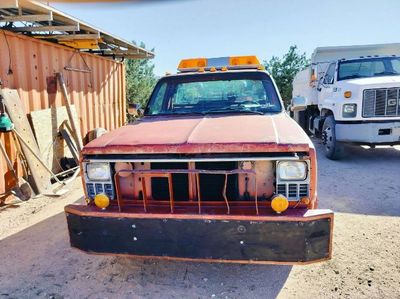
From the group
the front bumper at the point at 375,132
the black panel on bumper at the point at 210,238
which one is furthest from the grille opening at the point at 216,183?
the front bumper at the point at 375,132

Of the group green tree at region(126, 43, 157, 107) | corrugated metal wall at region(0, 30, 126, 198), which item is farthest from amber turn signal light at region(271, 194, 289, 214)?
Answer: green tree at region(126, 43, 157, 107)

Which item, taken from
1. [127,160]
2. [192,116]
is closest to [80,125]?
[192,116]

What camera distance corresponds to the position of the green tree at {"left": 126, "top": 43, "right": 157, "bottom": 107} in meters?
17.2

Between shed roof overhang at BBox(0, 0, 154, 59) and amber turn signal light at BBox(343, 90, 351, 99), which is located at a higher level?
shed roof overhang at BBox(0, 0, 154, 59)

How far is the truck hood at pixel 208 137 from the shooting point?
238cm

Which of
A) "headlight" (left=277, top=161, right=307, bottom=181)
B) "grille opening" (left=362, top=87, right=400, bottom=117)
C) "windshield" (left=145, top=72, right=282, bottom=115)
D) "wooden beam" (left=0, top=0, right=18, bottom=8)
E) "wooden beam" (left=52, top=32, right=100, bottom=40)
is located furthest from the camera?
"grille opening" (left=362, top=87, right=400, bottom=117)

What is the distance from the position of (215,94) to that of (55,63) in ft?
13.3

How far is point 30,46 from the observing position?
18.8ft

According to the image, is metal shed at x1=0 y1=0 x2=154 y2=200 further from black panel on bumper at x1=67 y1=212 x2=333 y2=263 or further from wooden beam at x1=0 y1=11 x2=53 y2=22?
black panel on bumper at x1=67 y1=212 x2=333 y2=263

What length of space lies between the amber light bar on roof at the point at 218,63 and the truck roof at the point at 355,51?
6.57m

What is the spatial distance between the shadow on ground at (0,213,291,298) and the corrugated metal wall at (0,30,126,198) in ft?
7.69

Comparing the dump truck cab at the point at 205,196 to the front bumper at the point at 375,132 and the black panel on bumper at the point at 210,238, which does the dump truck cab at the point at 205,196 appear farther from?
the front bumper at the point at 375,132

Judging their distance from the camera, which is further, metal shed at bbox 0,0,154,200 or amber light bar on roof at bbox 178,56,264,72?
metal shed at bbox 0,0,154,200

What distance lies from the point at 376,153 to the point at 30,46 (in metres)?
7.81
